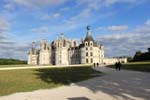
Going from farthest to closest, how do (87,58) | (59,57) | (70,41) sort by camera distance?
(70,41)
(59,57)
(87,58)

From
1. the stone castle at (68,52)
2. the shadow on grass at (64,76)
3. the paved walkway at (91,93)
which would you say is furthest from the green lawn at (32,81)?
the stone castle at (68,52)

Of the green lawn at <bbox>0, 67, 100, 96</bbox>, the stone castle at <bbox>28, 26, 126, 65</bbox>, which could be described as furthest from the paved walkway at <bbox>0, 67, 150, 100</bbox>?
the stone castle at <bbox>28, 26, 126, 65</bbox>

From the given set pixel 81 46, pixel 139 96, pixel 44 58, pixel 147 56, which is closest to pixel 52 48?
pixel 44 58

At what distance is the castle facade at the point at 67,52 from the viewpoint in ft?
391

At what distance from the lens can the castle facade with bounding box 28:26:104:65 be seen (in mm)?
119312

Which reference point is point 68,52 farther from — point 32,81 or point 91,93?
point 91,93

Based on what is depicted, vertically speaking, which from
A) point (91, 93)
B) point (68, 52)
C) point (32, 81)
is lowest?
point (91, 93)

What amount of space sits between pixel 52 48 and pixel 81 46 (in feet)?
64.0

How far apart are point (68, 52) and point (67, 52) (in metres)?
0.53

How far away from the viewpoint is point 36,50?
144000 mm

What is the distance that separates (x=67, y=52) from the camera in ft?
436

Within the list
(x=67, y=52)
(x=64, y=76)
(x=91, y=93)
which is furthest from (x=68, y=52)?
(x=91, y=93)

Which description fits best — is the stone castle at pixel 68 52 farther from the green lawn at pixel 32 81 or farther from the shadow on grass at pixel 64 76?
the green lawn at pixel 32 81

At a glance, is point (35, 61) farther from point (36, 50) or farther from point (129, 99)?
point (129, 99)
